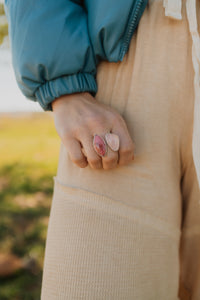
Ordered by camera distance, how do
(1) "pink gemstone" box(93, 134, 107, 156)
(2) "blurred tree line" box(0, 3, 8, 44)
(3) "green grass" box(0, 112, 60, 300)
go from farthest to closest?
(2) "blurred tree line" box(0, 3, 8, 44) → (3) "green grass" box(0, 112, 60, 300) → (1) "pink gemstone" box(93, 134, 107, 156)

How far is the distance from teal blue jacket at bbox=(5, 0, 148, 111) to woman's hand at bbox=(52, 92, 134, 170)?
0.05m

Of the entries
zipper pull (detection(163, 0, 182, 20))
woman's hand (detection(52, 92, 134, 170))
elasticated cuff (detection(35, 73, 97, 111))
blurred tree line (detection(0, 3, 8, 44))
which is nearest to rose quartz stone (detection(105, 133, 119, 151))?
woman's hand (detection(52, 92, 134, 170))

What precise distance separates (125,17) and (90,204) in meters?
0.44

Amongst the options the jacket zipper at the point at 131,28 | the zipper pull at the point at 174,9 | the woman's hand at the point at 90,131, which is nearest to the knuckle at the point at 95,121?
the woman's hand at the point at 90,131

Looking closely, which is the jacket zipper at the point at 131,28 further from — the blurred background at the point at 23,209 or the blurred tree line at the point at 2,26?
the blurred tree line at the point at 2,26

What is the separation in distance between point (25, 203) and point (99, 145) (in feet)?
8.11

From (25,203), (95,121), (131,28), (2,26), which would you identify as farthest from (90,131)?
(25,203)

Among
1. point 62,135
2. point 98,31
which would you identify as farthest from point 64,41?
point 62,135

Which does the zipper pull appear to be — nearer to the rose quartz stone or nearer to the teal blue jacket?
the teal blue jacket

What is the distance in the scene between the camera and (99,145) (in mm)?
721

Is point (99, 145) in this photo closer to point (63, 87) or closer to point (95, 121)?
point (95, 121)

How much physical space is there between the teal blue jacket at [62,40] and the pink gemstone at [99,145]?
0.46 ft

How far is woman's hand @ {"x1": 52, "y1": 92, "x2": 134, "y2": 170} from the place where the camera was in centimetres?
74

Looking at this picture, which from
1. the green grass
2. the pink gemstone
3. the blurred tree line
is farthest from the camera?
the blurred tree line
